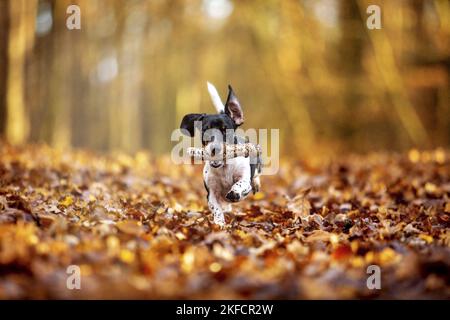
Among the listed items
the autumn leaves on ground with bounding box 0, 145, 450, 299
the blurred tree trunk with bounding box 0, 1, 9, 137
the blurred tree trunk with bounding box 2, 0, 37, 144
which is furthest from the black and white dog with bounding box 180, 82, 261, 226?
the blurred tree trunk with bounding box 0, 1, 9, 137

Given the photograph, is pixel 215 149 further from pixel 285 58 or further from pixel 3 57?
pixel 285 58

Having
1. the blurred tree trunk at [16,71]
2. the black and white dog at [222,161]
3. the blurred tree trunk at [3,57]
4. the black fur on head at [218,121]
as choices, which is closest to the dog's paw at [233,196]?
the black and white dog at [222,161]

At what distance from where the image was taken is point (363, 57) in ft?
52.5

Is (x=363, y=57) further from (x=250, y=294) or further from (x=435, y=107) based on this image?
(x=250, y=294)

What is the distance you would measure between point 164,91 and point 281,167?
25.2m

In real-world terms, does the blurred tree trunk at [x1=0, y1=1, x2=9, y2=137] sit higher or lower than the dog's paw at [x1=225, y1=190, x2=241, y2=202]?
higher

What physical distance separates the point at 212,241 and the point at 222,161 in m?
1.41

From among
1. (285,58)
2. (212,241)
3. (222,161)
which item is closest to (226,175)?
(222,161)

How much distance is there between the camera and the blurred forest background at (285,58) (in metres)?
15.0

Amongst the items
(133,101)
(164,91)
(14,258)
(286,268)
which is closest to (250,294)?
(286,268)

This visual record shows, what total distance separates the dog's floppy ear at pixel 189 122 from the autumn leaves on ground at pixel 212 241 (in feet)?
2.93

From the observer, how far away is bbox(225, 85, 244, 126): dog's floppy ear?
5840 mm

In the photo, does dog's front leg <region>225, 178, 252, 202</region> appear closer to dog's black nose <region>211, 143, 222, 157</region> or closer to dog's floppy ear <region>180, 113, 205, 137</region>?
dog's black nose <region>211, 143, 222, 157</region>

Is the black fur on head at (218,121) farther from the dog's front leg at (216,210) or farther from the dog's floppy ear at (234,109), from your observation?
the dog's front leg at (216,210)
